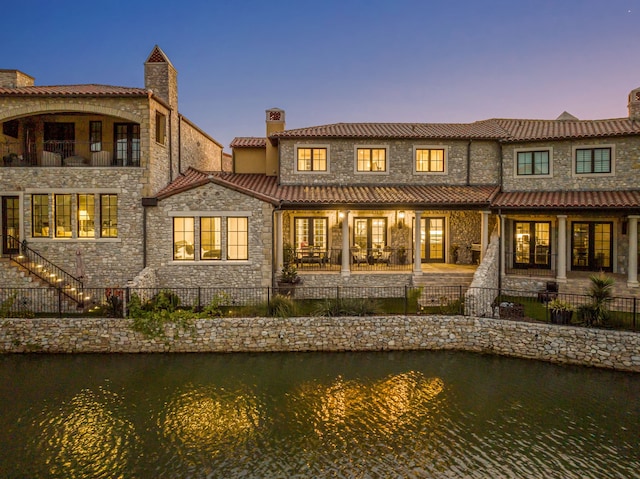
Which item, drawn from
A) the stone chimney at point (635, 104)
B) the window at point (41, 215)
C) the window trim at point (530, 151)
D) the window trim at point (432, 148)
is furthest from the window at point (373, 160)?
the window at point (41, 215)

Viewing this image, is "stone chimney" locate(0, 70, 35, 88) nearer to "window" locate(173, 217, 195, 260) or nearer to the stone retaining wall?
"window" locate(173, 217, 195, 260)

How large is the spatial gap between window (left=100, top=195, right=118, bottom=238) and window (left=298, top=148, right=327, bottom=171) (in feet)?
28.4

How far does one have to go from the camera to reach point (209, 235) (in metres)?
18.7

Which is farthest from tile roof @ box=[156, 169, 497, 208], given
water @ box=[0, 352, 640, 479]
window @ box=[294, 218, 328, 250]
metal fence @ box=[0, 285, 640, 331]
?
water @ box=[0, 352, 640, 479]

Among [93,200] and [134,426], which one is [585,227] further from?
[93,200]

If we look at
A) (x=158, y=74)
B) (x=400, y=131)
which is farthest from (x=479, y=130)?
(x=158, y=74)

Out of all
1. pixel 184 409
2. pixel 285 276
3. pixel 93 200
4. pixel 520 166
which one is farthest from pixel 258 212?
pixel 520 166

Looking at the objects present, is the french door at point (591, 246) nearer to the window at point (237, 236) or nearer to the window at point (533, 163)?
the window at point (533, 163)

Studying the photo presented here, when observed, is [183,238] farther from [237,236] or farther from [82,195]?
[82,195]

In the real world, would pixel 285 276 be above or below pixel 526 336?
above

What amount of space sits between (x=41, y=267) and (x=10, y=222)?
3095 millimetres

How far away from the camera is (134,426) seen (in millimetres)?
10227

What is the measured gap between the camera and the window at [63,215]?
19.1m

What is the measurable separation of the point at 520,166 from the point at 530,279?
5604mm
